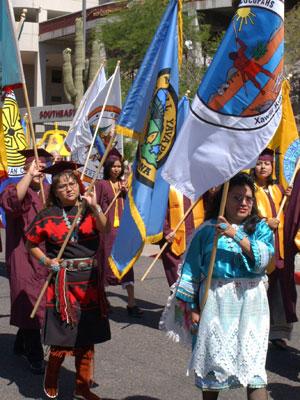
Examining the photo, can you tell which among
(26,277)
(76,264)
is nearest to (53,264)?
(76,264)

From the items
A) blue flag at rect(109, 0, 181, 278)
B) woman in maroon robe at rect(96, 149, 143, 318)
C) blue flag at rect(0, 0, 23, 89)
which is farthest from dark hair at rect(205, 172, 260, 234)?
woman in maroon robe at rect(96, 149, 143, 318)

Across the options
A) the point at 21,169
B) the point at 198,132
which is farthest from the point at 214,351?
the point at 21,169

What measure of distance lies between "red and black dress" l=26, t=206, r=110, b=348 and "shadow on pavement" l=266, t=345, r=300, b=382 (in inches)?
65.4

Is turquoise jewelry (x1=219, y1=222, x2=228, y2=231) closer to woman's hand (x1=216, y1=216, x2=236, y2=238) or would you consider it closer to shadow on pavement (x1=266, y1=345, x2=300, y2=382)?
woman's hand (x1=216, y1=216, x2=236, y2=238)

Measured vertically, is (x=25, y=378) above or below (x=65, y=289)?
below

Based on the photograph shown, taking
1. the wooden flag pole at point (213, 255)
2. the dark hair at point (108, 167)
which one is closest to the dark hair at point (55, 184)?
the wooden flag pole at point (213, 255)

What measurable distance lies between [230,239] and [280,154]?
317 centimetres

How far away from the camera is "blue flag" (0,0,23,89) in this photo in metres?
6.21

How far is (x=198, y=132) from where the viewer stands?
4.61 m

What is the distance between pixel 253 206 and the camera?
463 cm

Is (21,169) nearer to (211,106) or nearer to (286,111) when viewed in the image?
(286,111)

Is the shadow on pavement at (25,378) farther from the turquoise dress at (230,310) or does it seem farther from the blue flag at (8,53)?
the blue flag at (8,53)

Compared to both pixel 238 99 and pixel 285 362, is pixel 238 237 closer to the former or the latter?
pixel 238 99

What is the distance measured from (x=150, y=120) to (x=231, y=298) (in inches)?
79.6
